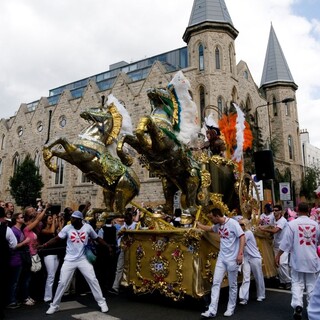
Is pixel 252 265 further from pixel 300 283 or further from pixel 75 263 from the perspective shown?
pixel 75 263

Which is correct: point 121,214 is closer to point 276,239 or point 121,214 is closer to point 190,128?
point 190,128

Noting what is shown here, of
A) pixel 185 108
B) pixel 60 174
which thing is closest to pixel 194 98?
pixel 60 174

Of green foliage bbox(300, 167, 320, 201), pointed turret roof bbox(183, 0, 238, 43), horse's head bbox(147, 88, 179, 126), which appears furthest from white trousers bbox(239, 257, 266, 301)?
green foliage bbox(300, 167, 320, 201)

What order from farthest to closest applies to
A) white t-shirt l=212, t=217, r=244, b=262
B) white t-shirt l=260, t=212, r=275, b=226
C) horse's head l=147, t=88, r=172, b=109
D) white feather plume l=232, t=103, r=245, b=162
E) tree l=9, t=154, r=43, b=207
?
tree l=9, t=154, r=43, b=207, white t-shirt l=260, t=212, r=275, b=226, white feather plume l=232, t=103, r=245, b=162, horse's head l=147, t=88, r=172, b=109, white t-shirt l=212, t=217, r=244, b=262

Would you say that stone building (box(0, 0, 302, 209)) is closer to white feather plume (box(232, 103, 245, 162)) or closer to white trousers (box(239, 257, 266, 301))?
white feather plume (box(232, 103, 245, 162))

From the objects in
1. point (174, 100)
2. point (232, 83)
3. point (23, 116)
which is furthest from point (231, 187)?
point (23, 116)

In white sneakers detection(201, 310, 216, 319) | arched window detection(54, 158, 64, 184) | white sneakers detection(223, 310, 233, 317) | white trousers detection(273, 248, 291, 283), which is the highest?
arched window detection(54, 158, 64, 184)

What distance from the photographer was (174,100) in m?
7.13

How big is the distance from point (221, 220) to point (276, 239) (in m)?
3.48

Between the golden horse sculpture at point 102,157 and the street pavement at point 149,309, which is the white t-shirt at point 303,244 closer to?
the street pavement at point 149,309

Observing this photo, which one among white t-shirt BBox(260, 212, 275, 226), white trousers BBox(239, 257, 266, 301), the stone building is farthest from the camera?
the stone building

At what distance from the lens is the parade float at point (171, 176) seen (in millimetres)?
5941

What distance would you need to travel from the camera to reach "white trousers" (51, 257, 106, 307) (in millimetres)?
5547

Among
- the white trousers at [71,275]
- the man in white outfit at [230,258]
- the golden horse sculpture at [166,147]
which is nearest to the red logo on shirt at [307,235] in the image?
the man in white outfit at [230,258]
